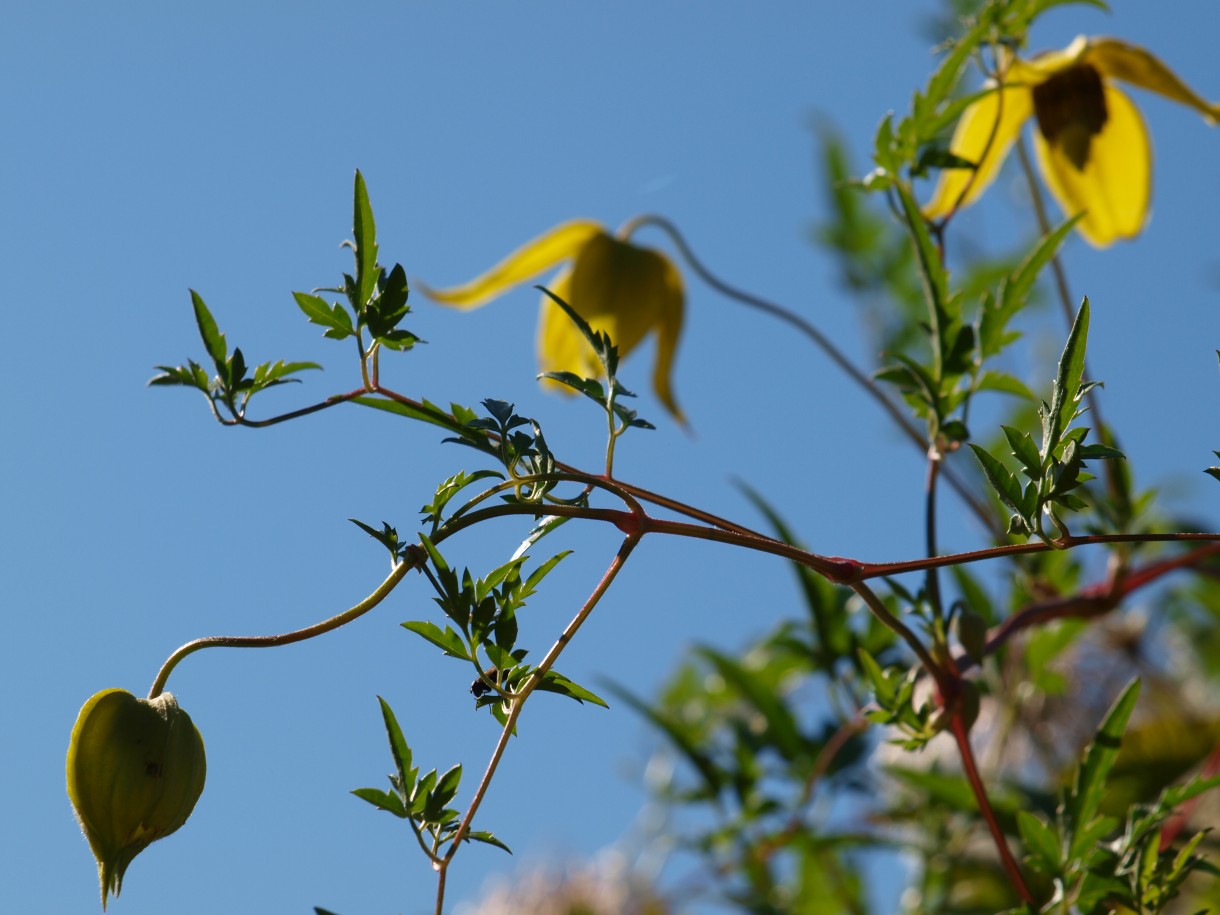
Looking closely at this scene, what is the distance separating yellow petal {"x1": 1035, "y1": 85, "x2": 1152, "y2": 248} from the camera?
139 centimetres

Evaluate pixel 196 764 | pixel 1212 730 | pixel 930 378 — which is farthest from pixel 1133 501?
pixel 1212 730

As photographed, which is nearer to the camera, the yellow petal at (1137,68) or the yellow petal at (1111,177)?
the yellow petal at (1137,68)

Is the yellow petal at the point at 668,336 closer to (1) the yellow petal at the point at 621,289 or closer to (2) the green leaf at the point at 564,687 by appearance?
(1) the yellow petal at the point at 621,289

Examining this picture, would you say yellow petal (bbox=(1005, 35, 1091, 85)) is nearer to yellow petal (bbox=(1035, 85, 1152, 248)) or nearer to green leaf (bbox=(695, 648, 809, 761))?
yellow petal (bbox=(1035, 85, 1152, 248))

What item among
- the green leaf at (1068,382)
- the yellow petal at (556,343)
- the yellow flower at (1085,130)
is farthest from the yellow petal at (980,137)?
the green leaf at (1068,382)

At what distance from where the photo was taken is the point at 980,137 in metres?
1.33

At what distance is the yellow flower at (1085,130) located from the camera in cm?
128

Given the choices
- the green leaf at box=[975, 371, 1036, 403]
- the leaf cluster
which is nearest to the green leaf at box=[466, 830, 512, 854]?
the leaf cluster

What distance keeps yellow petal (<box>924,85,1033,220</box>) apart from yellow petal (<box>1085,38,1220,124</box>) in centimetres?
8

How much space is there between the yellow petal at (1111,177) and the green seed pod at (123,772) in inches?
43.7

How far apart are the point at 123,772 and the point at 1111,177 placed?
1.20 meters

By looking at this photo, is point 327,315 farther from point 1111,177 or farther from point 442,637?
point 1111,177

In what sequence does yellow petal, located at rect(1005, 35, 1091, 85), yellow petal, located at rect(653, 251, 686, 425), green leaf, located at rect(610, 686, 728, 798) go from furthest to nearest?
yellow petal, located at rect(653, 251, 686, 425) < green leaf, located at rect(610, 686, 728, 798) < yellow petal, located at rect(1005, 35, 1091, 85)

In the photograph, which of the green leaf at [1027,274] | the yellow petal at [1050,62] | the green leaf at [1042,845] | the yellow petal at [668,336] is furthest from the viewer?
the yellow petal at [668,336]
